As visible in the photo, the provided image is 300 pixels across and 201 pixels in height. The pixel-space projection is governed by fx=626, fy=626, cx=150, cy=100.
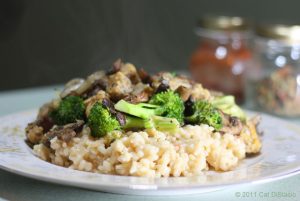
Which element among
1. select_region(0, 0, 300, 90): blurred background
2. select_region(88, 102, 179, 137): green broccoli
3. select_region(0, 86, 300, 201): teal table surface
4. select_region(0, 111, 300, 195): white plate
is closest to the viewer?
select_region(0, 111, 300, 195): white plate

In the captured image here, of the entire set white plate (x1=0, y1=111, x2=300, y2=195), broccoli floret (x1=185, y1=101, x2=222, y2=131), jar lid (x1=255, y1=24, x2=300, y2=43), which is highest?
jar lid (x1=255, y1=24, x2=300, y2=43)

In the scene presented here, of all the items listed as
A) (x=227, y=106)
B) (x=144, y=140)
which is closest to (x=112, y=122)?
(x=144, y=140)

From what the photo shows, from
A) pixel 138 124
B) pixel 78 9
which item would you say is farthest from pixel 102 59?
pixel 138 124

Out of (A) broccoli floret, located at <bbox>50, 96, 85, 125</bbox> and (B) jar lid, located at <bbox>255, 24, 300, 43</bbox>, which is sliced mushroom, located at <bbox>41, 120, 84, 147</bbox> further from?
(B) jar lid, located at <bbox>255, 24, 300, 43</bbox>

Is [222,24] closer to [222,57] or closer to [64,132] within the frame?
[222,57]

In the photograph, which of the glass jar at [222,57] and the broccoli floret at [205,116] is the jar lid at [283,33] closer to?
the glass jar at [222,57]

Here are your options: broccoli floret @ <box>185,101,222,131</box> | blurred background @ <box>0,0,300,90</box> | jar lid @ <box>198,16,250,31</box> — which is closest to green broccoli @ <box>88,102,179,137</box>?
broccoli floret @ <box>185,101,222,131</box>

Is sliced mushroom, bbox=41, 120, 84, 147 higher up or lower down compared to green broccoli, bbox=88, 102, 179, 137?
lower down

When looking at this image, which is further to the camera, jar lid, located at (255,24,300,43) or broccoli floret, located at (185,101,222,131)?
jar lid, located at (255,24,300,43)

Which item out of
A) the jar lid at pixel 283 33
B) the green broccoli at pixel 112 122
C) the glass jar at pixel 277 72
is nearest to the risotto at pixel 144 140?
the green broccoli at pixel 112 122
